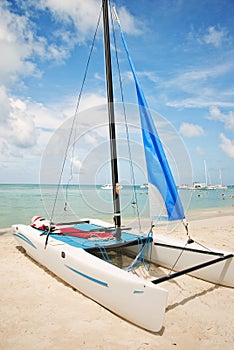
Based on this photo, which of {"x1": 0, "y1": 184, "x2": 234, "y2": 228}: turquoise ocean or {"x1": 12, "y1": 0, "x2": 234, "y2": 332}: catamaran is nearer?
{"x1": 12, "y1": 0, "x2": 234, "y2": 332}: catamaran

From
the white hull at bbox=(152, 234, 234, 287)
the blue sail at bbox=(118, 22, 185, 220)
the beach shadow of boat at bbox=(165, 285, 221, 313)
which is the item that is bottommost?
the beach shadow of boat at bbox=(165, 285, 221, 313)

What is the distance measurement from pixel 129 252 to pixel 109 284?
1929mm

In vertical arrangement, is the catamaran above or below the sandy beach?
above

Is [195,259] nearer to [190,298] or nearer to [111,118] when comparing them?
[190,298]

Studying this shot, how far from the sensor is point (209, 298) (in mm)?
3188

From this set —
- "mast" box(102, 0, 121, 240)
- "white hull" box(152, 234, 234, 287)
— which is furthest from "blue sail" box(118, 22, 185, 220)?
"mast" box(102, 0, 121, 240)

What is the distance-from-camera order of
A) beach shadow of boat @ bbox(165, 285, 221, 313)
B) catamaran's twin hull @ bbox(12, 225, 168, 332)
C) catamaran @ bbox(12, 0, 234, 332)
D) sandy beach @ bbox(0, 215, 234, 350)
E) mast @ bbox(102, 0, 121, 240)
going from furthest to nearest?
mast @ bbox(102, 0, 121, 240) < beach shadow of boat @ bbox(165, 285, 221, 313) < catamaran @ bbox(12, 0, 234, 332) < catamaran's twin hull @ bbox(12, 225, 168, 332) < sandy beach @ bbox(0, 215, 234, 350)

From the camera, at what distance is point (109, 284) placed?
282 cm

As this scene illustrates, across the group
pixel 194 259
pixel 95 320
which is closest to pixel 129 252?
pixel 194 259

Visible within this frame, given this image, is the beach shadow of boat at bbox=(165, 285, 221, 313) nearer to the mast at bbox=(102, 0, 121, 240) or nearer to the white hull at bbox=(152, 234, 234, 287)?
the white hull at bbox=(152, 234, 234, 287)

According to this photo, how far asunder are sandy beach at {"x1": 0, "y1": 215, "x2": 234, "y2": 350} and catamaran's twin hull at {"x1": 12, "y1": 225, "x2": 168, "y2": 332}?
0.11 meters

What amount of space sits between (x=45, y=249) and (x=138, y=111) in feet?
8.27

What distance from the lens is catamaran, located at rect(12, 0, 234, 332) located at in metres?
2.57

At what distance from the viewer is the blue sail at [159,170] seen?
3.57 metres
